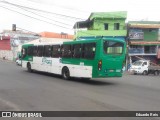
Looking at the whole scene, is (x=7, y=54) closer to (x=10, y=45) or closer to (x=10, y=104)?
(x=10, y=45)

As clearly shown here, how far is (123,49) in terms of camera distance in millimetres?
18594

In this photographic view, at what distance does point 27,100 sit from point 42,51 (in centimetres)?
1334

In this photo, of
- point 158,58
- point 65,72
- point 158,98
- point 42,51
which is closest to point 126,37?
point 158,58

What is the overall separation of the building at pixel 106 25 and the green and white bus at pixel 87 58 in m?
23.2

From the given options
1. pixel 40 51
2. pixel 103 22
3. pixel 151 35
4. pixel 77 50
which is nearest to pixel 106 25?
pixel 103 22

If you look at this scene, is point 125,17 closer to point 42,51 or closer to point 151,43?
point 151,43

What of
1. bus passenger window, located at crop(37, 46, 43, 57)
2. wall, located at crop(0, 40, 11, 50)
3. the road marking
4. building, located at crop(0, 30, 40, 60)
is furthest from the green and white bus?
wall, located at crop(0, 40, 11, 50)

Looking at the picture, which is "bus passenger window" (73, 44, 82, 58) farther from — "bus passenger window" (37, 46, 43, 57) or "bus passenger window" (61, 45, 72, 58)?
"bus passenger window" (37, 46, 43, 57)

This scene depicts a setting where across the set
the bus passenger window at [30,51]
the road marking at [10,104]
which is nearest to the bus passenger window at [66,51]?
the bus passenger window at [30,51]

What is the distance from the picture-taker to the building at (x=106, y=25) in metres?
45.9

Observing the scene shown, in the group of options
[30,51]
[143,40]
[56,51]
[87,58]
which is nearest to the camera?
[87,58]

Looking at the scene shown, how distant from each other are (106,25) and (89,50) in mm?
29723

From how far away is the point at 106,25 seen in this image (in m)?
47.5

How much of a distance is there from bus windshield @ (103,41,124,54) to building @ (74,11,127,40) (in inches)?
1080
